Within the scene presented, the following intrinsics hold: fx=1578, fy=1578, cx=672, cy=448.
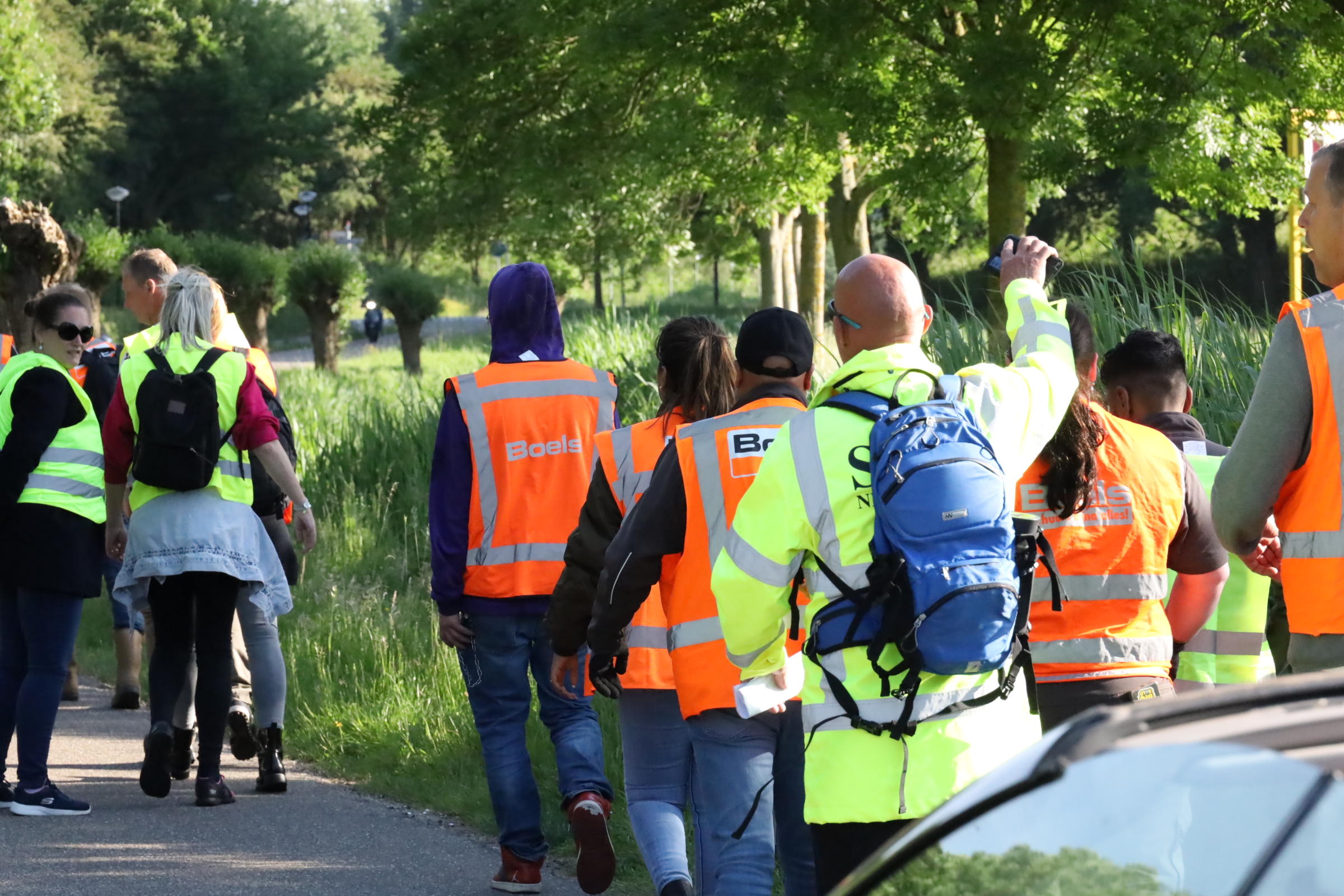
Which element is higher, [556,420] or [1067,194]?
[1067,194]

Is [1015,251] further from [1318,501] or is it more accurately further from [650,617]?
[650,617]

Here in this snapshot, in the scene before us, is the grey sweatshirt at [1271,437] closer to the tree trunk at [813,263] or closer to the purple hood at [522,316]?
the purple hood at [522,316]

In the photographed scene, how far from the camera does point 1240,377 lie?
708 centimetres

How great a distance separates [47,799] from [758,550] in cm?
426

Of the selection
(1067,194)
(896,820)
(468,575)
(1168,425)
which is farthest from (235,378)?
(1067,194)

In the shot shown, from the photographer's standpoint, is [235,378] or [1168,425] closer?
[1168,425]

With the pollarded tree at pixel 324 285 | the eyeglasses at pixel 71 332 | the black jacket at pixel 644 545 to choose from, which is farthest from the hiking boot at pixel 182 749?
the pollarded tree at pixel 324 285

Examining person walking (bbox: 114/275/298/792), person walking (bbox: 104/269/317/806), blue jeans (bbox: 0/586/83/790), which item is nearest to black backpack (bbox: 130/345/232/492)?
person walking (bbox: 104/269/317/806)

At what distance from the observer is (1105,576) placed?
3797 mm

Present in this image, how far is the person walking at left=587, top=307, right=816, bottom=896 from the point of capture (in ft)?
12.6

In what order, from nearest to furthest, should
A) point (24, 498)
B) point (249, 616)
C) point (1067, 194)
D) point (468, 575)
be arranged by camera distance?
1. point (468, 575)
2. point (24, 498)
3. point (249, 616)
4. point (1067, 194)

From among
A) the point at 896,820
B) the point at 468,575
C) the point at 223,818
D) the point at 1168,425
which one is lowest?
the point at 223,818

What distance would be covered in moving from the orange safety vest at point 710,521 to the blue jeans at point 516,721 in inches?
53.8

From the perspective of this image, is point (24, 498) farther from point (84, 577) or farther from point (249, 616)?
point (249, 616)
